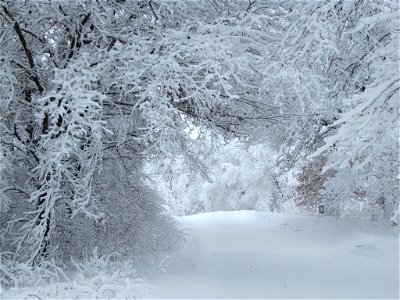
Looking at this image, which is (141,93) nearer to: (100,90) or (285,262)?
(100,90)

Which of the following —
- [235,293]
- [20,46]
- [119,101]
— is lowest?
[235,293]

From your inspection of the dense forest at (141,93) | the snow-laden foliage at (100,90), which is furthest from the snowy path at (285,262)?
the snow-laden foliage at (100,90)

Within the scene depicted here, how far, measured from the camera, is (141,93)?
6766 millimetres

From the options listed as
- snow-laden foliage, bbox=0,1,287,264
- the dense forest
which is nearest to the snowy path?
the dense forest

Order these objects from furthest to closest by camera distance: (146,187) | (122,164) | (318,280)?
(146,187) → (122,164) → (318,280)

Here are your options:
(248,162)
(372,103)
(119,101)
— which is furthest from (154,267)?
(248,162)

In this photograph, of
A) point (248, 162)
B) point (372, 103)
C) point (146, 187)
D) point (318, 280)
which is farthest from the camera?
point (248, 162)

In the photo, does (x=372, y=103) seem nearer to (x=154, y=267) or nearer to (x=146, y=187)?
(x=154, y=267)

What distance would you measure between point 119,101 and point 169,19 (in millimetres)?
1678

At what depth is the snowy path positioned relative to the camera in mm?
7137

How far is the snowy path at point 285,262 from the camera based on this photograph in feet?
23.4

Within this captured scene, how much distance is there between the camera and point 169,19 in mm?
7250

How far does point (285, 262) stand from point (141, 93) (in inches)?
229

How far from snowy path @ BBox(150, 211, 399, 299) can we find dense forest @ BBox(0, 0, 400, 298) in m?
1.27
